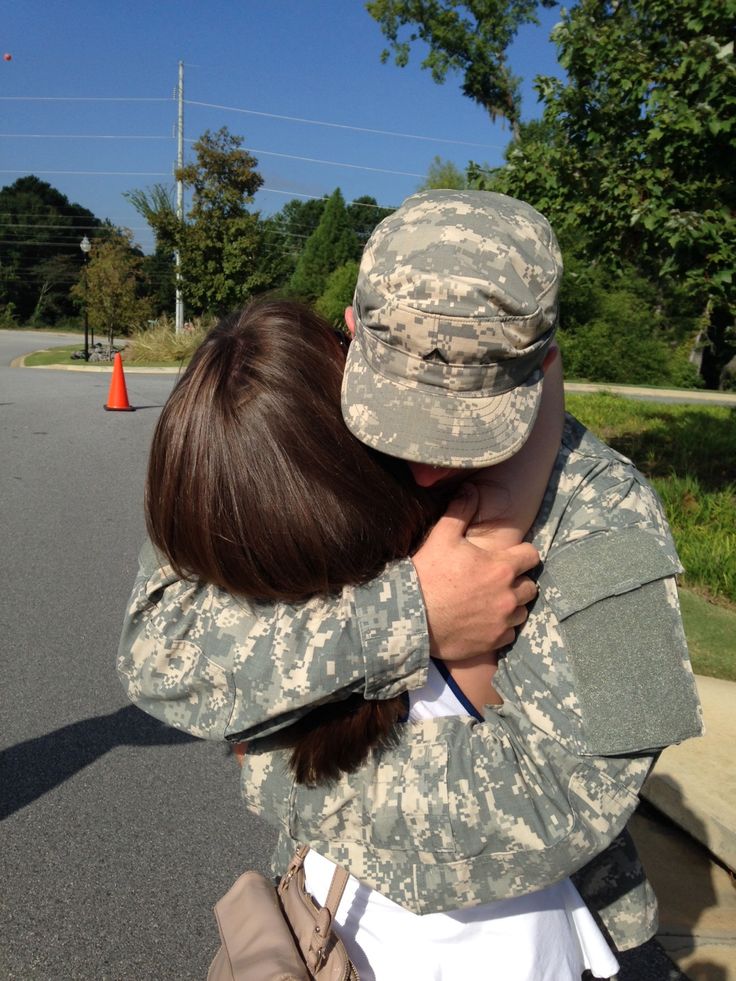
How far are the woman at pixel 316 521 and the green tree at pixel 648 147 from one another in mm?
5490

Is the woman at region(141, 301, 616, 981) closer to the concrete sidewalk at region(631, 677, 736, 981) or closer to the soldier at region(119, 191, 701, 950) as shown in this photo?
the soldier at region(119, 191, 701, 950)

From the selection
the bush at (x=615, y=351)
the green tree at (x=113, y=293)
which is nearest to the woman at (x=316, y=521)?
the bush at (x=615, y=351)

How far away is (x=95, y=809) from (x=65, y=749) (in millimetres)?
472

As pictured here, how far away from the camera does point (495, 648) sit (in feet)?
3.95

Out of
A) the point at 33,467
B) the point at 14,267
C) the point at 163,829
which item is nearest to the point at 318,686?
the point at 163,829

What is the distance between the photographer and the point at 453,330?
102 centimetres

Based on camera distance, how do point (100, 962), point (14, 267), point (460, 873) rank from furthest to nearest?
point (14, 267) → point (100, 962) → point (460, 873)

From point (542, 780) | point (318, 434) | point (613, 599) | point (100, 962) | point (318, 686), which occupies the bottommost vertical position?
point (100, 962)

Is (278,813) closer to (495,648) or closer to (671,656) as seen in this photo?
(495,648)

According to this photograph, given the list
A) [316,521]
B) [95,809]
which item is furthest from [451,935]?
[95,809]

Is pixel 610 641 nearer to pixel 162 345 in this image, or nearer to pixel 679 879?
pixel 679 879

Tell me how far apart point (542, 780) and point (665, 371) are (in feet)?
94.0

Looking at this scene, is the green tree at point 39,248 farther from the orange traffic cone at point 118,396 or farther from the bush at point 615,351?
the orange traffic cone at point 118,396

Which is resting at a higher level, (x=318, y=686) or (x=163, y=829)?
(x=318, y=686)
